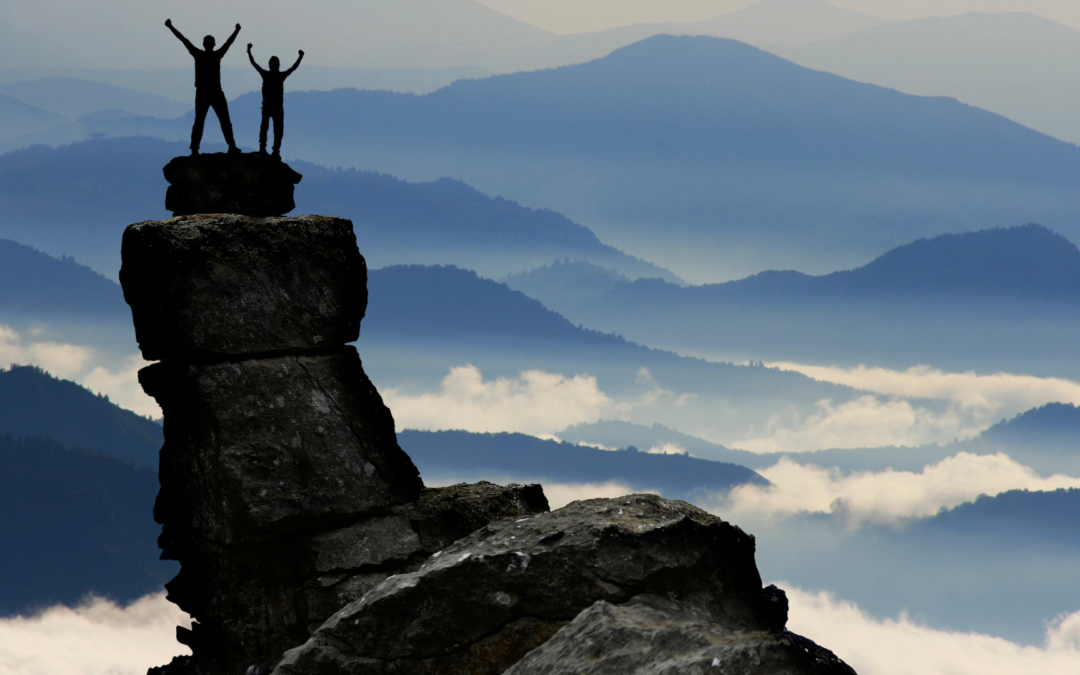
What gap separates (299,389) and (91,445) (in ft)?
477

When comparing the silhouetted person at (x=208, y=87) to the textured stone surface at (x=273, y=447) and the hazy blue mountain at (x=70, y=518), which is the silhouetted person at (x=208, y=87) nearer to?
the textured stone surface at (x=273, y=447)

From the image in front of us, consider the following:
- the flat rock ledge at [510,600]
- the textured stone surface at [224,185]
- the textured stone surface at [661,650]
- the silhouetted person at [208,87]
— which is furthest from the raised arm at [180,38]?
the textured stone surface at [661,650]

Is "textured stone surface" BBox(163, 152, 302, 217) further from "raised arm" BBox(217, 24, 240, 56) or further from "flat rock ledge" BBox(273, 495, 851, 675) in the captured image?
"flat rock ledge" BBox(273, 495, 851, 675)

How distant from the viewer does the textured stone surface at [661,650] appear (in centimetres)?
588

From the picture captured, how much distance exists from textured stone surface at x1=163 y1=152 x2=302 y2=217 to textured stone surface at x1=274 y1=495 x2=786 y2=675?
5.88m

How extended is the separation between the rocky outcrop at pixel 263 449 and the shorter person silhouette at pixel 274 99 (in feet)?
5.96

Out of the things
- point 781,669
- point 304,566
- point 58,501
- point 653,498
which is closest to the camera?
point 781,669

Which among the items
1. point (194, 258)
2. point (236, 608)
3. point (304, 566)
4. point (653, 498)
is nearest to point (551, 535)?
point (653, 498)

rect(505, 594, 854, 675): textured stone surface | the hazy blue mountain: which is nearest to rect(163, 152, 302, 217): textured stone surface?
rect(505, 594, 854, 675): textured stone surface

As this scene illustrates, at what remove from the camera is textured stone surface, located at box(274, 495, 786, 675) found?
784 centimetres

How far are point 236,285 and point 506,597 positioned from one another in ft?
16.6

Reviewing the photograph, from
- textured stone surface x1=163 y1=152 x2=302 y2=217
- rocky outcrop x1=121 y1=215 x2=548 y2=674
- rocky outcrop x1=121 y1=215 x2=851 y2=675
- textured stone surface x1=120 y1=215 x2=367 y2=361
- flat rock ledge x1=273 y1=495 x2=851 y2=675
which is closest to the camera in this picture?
flat rock ledge x1=273 y1=495 x2=851 y2=675

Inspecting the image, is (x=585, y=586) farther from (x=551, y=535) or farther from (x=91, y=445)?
(x=91, y=445)

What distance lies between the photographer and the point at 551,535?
26.9 ft
